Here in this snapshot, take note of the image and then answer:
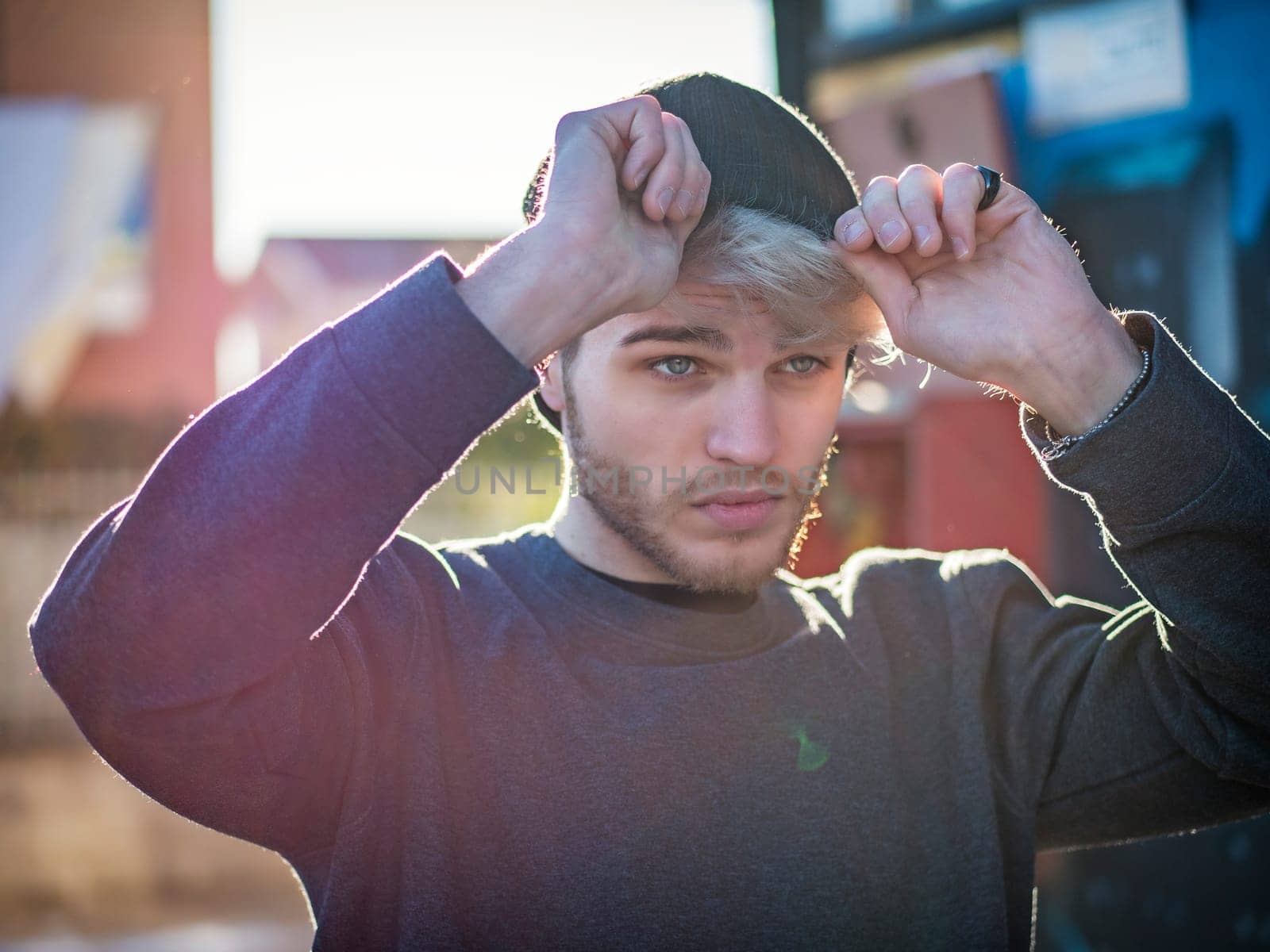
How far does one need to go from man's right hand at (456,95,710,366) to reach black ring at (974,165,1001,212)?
425 mm

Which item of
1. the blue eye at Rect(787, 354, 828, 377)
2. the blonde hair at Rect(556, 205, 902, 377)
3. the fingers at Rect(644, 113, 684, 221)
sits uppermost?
the fingers at Rect(644, 113, 684, 221)

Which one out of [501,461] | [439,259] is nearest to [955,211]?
[439,259]

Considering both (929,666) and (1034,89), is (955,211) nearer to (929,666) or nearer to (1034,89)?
(929,666)

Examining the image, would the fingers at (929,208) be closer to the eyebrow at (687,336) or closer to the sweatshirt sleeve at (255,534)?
the eyebrow at (687,336)

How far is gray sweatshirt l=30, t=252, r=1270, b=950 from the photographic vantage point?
1.19m

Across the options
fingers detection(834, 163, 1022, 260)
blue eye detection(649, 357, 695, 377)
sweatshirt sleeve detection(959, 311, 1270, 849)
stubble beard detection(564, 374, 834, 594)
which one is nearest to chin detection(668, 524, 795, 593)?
stubble beard detection(564, 374, 834, 594)

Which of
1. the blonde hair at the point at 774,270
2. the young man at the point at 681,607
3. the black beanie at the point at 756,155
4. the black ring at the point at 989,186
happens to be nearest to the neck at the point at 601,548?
the young man at the point at 681,607

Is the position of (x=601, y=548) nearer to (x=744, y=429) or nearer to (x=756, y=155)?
(x=744, y=429)

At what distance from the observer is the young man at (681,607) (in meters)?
1.20

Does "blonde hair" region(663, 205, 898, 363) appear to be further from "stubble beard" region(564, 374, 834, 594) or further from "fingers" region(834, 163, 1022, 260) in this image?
"stubble beard" region(564, 374, 834, 594)

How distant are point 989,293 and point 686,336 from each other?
0.48 m

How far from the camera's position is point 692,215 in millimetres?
1514

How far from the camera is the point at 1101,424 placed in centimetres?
141

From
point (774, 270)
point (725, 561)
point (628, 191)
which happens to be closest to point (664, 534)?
point (725, 561)
